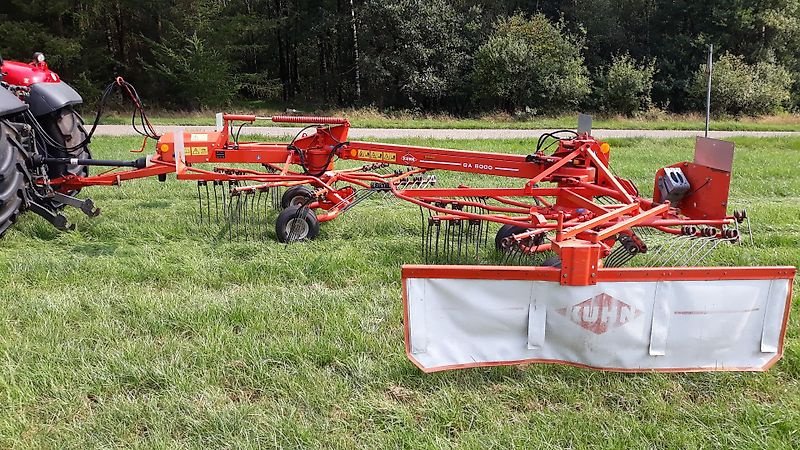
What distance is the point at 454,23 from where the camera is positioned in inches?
917

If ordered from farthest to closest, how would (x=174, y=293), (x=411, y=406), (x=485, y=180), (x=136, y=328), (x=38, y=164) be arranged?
(x=485, y=180), (x=38, y=164), (x=174, y=293), (x=136, y=328), (x=411, y=406)

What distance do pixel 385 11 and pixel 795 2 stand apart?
51.3 feet

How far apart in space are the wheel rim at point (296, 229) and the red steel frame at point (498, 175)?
22 centimetres

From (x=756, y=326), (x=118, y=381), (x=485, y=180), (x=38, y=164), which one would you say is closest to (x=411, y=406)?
(x=118, y=381)

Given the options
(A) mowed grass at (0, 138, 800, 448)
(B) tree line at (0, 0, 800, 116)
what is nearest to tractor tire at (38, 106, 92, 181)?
(A) mowed grass at (0, 138, 800, 448)

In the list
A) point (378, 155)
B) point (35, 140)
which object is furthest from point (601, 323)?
point (35, 140)

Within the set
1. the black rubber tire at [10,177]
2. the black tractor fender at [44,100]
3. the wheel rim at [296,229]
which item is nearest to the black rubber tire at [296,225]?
the wheel rim at [296,229]

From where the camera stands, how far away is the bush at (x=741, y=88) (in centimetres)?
2147

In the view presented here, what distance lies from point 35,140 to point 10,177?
0.83m

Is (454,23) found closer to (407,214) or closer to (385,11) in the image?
(385,11)

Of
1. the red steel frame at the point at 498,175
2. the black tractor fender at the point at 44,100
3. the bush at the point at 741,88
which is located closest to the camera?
the red steel frame at the point at 498,175

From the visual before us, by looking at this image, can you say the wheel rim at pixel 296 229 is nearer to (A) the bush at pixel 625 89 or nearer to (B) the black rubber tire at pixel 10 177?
(B) the black rubber tire at pixel 10 177

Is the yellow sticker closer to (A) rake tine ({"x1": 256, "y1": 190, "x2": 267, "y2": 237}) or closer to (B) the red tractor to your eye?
(A) rake tine ({"x1": 256, "y1": 190, "x2": 267, "y2": 237})

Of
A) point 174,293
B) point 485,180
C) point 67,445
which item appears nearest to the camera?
point 67,445
